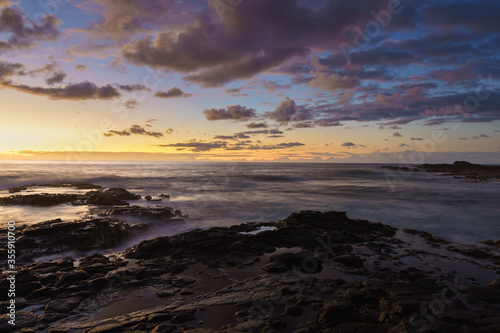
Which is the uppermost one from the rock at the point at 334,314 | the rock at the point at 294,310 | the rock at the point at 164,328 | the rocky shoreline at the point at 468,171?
the rocky shoreline at the point at 468,171

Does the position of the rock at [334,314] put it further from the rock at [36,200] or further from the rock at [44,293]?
the rock at [36,200]

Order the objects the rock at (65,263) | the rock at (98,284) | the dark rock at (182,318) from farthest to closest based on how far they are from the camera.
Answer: the rock at (65,263) < the rock at (98,284) < the dark rock at (182,318)

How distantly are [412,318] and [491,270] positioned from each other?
7221 millimetres

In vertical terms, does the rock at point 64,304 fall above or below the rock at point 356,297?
below

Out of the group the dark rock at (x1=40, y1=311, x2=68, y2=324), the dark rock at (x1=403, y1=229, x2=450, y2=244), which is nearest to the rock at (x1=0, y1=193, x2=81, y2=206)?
the dark rock at (x1=40, y1=311, x2=68, y2=324)

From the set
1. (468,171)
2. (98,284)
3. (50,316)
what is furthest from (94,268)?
(468,171)

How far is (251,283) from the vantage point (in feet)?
31.6

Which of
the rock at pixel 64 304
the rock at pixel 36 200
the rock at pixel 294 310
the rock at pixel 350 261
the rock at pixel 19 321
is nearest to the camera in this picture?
the rock at pixel 19 321

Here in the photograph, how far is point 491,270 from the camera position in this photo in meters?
10.8

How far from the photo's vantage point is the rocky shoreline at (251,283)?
6.98 meters

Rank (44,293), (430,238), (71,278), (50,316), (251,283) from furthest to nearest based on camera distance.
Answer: (430,238)
(251,283)
(71,278)
(44,293)
(50,316)

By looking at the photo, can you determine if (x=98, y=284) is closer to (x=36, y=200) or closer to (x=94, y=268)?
(x=94, y=268)

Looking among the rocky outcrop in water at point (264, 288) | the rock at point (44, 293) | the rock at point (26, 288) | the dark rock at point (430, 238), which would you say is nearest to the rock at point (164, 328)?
the rocky outcrop in water at point (264, 288)

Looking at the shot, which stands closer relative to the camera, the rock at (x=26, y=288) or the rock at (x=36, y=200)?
the rock at (x=26, y=288)
